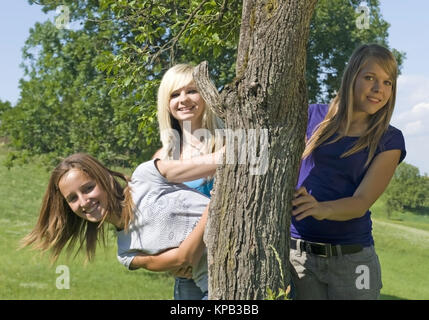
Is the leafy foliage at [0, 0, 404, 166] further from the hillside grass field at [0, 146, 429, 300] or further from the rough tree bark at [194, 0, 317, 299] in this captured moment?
the rough tree bark at [194, 0, 317, 299]

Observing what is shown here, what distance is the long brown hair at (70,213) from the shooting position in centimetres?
390

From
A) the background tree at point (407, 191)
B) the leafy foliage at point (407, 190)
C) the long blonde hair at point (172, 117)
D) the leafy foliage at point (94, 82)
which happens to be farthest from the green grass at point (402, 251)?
the long blonde hair at point (172, 117)

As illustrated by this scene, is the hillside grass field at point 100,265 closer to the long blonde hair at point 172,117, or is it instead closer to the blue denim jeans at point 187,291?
the blue denim jeans at point 187,291

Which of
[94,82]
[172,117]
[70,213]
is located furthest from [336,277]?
[94,82]

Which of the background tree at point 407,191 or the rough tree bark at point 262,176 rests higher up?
the background tree at point 407,191

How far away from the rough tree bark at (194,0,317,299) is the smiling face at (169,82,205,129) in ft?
1.17

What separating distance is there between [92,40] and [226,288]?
40.1 ft

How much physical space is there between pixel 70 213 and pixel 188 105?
1131mm

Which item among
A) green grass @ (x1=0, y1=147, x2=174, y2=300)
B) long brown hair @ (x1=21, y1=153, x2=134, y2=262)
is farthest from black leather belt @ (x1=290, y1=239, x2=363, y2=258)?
green grass @ (x1=0, y1=147, x2=174, y2=300)

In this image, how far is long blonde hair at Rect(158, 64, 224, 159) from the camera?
396 centimetres
